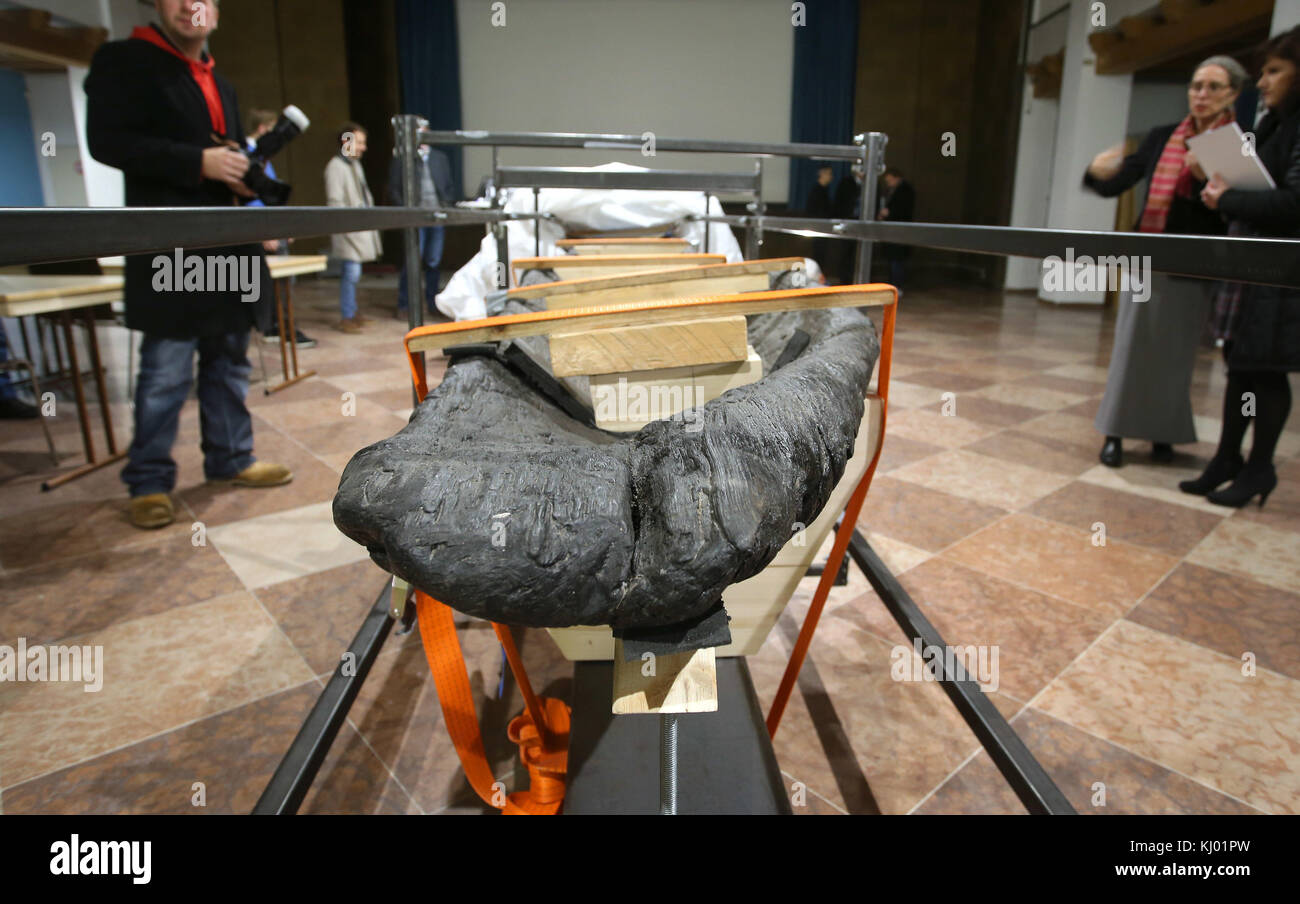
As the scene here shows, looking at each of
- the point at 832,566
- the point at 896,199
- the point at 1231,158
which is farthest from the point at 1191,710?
the point at 896,199

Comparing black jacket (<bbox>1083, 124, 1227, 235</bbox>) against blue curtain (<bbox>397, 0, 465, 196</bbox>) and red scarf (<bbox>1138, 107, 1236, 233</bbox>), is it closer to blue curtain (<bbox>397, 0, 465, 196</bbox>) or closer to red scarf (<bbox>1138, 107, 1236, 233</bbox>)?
red scarf (<bbox>1138, 107, 1236, 233</bbox>)

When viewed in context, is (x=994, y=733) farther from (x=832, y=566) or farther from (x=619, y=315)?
(x=619, y=315)

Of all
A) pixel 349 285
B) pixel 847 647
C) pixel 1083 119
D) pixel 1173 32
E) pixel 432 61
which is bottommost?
pixel 847 647

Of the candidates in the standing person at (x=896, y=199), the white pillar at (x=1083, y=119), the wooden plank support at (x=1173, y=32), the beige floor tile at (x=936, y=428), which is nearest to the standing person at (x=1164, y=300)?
the beige floor tile at (x=936, y=428)

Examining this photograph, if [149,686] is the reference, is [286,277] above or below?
above

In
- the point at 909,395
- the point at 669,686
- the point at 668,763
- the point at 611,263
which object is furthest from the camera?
the point at 909,395

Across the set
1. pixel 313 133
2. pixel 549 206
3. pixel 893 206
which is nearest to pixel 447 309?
pixel 549 206

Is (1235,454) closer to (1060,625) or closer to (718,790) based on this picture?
(1060,625)

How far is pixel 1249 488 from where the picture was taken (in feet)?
9.57

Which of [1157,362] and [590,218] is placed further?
[590,218]

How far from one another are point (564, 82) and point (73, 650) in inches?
379

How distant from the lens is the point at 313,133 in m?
10.6

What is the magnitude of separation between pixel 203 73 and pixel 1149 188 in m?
3.52

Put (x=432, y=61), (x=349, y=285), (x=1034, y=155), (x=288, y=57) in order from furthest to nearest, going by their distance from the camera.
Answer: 1. (x=288, y=57)
2. (x=432, y=61)
3. (x=1034, y=155)
4. (x=349, y=285)
